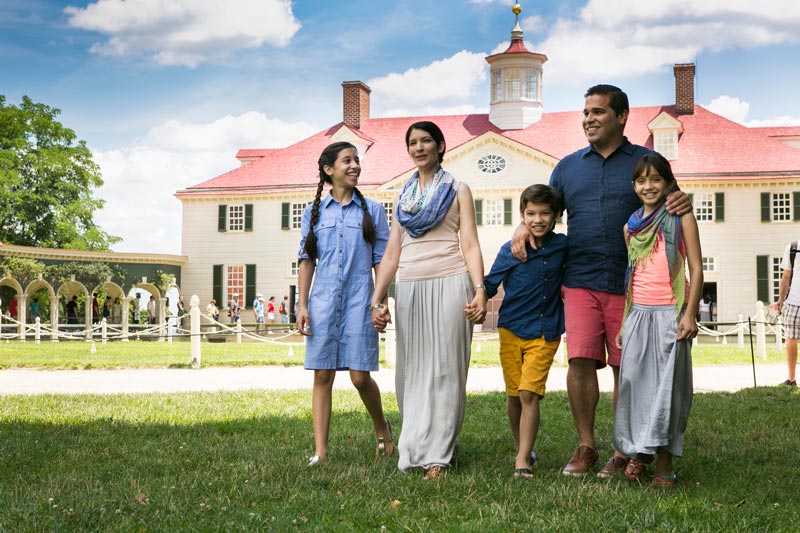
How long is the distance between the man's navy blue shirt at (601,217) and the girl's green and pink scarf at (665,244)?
0.21 meters

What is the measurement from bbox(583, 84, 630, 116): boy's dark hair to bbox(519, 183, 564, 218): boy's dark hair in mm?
618

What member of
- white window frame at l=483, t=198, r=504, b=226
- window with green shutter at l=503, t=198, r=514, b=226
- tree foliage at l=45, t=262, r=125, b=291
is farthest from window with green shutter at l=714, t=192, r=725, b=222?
tree foliage at l=45, t=262, r=125, b=291

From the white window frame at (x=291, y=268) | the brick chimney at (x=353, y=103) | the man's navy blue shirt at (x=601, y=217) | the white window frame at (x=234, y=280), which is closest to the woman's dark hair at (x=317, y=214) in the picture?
the man's navy blue shirt at (x=601, y=217)

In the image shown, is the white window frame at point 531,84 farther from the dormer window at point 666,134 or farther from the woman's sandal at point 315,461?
the woman's sandal at point 315,461

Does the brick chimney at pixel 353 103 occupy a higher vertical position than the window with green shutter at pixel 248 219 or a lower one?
higher

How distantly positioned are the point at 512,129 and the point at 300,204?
33.5ft

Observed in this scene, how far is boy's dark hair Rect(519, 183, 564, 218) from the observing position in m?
5.18

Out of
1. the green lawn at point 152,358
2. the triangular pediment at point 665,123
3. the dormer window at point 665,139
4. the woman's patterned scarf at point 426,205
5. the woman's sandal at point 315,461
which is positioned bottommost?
the green lawn at point 152,358

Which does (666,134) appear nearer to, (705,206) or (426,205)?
(705,206)

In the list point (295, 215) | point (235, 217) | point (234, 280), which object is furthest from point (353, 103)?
point (234, 280)

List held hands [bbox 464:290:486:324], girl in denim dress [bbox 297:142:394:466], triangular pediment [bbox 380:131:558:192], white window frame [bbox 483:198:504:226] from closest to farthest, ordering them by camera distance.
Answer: held hands [bbox 464:290:486:324], girl in denim dress [bbox 297:142:394:466], triangular pediment [bbox 380:131:558:192], white window frame [bbox 483:198:504:226]

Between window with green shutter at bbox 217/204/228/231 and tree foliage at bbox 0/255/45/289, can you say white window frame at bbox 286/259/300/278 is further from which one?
tree foliage at bbox 0/255/45/289

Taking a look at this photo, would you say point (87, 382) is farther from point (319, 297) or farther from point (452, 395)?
point (452, 395)

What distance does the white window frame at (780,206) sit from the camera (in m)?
35.7
